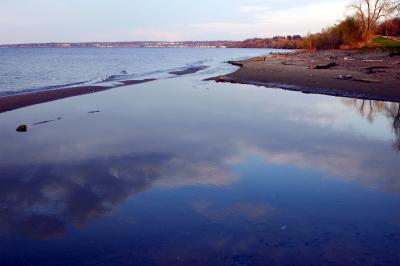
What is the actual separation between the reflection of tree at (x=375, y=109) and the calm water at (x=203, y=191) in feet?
0.70

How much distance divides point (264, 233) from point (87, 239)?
97.3 inches

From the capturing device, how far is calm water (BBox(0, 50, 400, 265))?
203 inches

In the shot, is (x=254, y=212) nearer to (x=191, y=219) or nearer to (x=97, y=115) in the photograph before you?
(x=191, y=219)

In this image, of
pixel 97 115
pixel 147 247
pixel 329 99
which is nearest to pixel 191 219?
pixel 147 247

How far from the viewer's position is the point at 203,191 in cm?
718

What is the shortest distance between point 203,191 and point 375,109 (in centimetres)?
1072

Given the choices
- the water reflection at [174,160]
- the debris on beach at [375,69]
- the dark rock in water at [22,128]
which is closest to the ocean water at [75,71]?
the dark rock in water at [22,128]

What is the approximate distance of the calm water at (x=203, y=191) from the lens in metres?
5.16

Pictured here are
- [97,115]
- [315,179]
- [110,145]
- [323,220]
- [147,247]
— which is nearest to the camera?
[147,247]

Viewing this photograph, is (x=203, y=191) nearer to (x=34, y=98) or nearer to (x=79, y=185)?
(x=79, y=185)

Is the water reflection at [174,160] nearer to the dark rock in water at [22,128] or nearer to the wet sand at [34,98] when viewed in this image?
the dark rock in water at [22,128]

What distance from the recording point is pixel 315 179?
7.74 meters

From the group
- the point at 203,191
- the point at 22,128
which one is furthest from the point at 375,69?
the point at 203,191

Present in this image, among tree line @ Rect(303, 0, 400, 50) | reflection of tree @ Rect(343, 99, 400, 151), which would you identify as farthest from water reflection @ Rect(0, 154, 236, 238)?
tree line @ Rect(303, 0, 400, 50)
